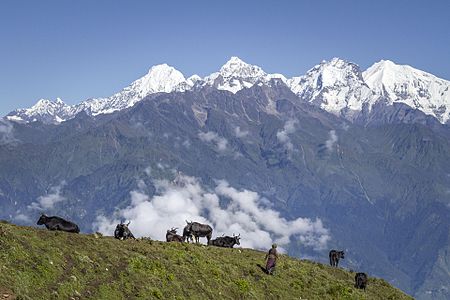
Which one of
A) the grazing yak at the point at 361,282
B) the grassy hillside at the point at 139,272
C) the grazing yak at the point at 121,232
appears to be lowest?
the grassy hillside at the point at 139,272

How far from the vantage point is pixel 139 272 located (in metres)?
45.7

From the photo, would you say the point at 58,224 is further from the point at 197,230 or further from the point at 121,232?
the point at 197,230

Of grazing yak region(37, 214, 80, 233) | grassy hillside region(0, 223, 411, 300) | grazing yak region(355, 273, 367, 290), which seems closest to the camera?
grassy hillside region(0, 223, 411, 300)

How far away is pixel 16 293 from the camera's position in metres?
34.7

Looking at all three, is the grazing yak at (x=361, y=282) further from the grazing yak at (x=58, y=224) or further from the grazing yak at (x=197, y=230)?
the grazing yak at (x=58, y=224)

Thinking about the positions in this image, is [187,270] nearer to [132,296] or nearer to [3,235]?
[132,296]

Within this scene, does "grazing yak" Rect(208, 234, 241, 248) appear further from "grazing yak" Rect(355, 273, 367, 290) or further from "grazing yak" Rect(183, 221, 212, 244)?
"grazing yak" Rect(355, 273, 367, 290)

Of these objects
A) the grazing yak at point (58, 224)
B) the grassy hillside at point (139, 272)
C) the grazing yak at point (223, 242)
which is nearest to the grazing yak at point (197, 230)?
the grazing yak at point (223, 242)

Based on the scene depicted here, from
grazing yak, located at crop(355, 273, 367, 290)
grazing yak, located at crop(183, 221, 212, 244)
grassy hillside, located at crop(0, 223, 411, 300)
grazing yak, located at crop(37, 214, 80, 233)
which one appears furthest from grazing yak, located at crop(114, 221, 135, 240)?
grazing yak, located at crop(355, 273, 367, 290)

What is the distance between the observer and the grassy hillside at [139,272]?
38.6 meters

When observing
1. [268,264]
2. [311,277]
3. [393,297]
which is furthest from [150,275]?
[393,297]

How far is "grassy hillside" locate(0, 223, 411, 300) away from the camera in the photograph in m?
38.6

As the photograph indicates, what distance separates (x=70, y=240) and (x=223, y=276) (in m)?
13.5

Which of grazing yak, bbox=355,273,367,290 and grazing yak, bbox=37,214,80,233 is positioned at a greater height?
grazing yak, bbox=355,273,367,290
